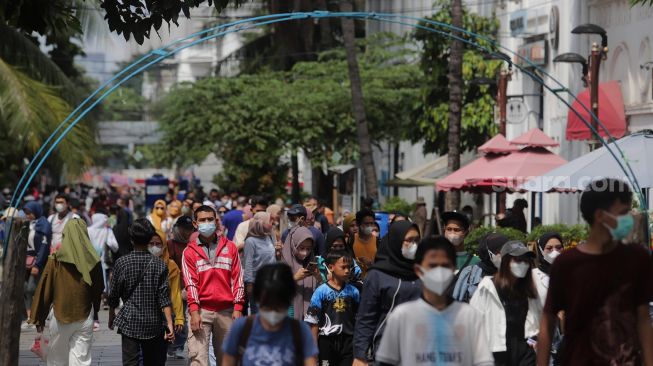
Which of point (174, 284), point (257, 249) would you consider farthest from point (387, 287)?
point (257, 249)

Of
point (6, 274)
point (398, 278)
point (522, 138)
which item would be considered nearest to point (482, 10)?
point (522, 138)

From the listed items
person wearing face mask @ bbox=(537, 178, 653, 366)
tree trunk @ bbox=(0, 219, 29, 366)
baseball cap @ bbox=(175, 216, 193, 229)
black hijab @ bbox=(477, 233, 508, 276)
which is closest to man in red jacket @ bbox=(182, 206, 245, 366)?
tree trunk @ bbox=(0, 219, 29, 366)

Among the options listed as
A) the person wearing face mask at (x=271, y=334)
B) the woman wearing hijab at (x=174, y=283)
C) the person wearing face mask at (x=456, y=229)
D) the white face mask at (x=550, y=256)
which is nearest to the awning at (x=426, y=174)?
the woman wearing hijab at (x=174, y=283)

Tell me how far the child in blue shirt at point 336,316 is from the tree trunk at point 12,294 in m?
3.05

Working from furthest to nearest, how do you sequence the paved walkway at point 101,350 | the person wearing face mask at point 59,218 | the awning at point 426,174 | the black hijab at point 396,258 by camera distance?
the awning at point 426,174, the person wearing face mask at point 59,218, the paved walkway at point 101,350, the black hijab at point 396,258

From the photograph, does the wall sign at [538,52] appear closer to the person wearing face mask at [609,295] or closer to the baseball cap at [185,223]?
the baseball cap at [185,223]

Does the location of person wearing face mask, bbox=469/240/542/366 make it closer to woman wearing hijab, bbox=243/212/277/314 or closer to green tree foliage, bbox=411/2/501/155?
woman wearing hijab, bbox=243/212/277/314

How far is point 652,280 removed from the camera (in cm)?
695

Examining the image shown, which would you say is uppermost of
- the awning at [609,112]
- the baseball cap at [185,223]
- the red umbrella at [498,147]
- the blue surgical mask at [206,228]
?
the awning at [609,112]

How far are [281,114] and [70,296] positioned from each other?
88.2 ft

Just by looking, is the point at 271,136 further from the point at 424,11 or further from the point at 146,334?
the point at 146,334

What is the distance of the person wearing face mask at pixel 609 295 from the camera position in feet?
22.6

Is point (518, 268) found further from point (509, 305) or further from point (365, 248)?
point (365, 248)

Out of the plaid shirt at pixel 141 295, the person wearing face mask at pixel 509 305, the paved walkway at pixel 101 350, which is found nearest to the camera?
the person wearing face mask at pixel 509 305
